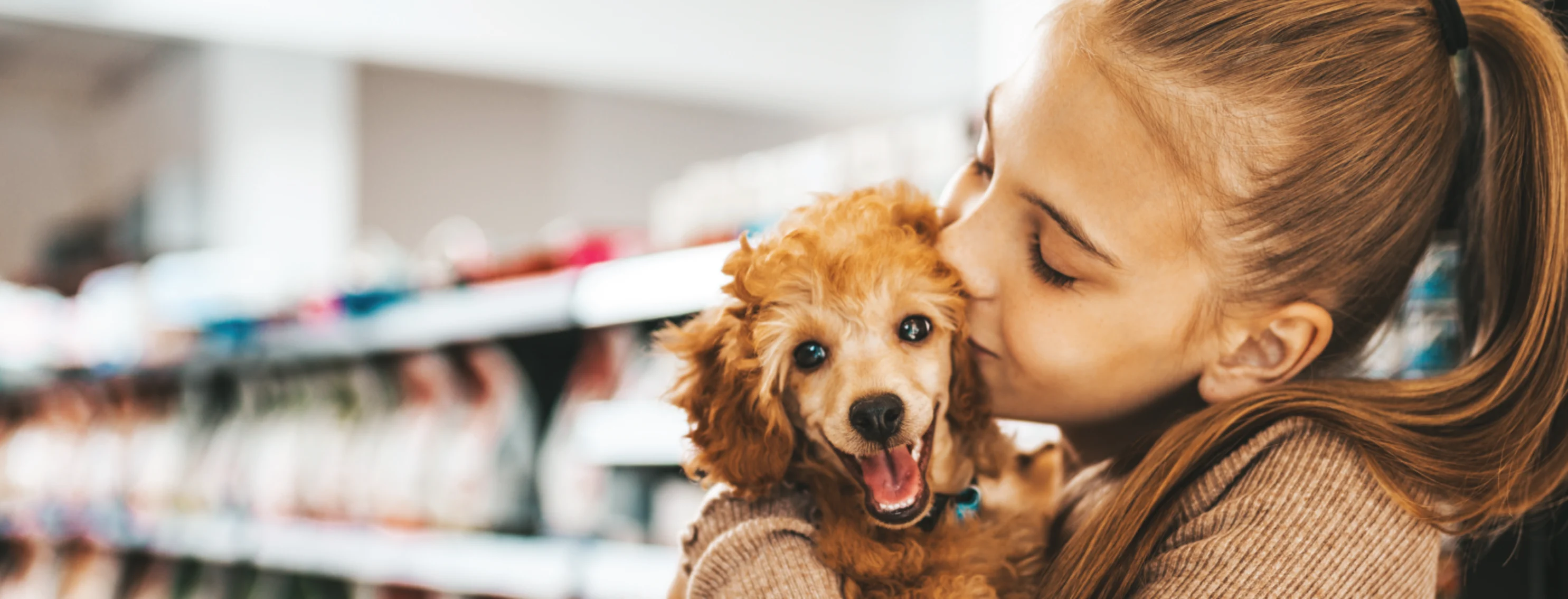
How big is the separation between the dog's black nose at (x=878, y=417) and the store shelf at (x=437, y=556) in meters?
1.41

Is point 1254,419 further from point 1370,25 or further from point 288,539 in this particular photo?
point 288,539

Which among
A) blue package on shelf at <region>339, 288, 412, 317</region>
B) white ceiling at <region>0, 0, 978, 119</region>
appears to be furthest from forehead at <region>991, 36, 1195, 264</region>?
white ceiling at <region>0, 0, 978, 119</region>

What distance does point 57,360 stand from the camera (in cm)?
428

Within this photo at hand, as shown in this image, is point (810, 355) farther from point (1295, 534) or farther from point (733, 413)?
point (1295, 534)

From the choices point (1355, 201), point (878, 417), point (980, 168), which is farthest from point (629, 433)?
point (1355, 201)

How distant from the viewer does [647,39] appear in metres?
5.53

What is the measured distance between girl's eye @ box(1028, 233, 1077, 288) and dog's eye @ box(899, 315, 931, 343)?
96 millimetres

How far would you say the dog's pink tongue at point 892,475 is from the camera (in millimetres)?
813

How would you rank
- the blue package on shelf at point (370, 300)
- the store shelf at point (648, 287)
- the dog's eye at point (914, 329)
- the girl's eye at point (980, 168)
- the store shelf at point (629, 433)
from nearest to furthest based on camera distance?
the dog's eye at point (914, 329) → the girl's eye at point (980, 168) → the store shelf at point (648, 287) → the store shelf at point (629, 433) → the blue package on shelf at point (370, 300)

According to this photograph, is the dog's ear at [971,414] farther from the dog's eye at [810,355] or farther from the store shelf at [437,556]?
the store shelf at [437,556]

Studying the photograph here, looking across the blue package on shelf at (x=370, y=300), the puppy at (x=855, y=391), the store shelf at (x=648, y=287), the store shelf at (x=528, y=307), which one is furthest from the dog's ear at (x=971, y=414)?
the blue package on shelf at (x=370, y=300)

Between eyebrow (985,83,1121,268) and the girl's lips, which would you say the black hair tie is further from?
the girl's lips

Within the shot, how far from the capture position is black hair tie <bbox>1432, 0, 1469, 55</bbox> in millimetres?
838

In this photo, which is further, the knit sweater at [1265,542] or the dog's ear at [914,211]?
the dog's ear at [914,211]
